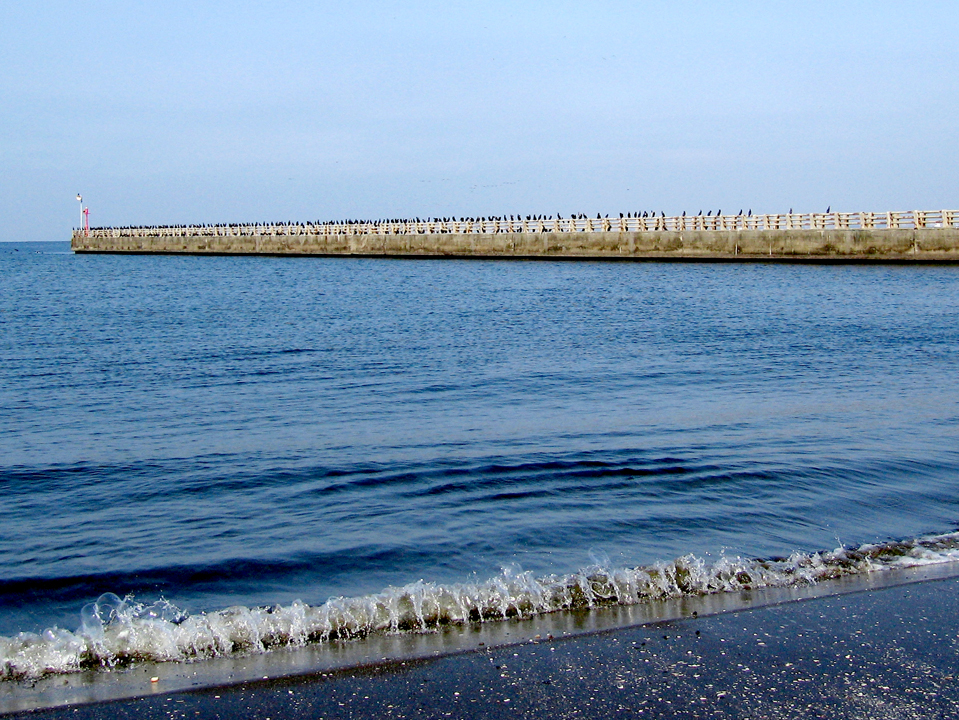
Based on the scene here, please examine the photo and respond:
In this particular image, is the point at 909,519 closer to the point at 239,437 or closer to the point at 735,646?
the point at 735,646

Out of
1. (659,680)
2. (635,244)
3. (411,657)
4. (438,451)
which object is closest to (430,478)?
(438,451)

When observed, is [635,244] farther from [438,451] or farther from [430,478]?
[430,478]

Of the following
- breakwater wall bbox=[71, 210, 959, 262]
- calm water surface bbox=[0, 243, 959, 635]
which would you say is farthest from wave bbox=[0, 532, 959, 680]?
breakwater wall bbox=[71, 210, 959, 262]

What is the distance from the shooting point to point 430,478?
30.7 feet

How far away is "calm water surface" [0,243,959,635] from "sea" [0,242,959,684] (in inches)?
1.7

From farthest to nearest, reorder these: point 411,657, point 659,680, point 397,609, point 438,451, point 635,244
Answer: point 635,244
point 438,451
point 397,609
point 411,657
point 659,680

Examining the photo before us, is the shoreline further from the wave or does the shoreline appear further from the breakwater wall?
the breakwater wall

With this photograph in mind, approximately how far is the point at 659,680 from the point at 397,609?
1715 millimetres

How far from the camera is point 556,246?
6306cm

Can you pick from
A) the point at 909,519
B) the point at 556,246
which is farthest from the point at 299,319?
the point at 556,246

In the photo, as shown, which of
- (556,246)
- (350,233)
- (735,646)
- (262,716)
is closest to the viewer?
(262,716)

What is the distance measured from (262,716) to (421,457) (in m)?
6.08

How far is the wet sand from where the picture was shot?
13.7 ft

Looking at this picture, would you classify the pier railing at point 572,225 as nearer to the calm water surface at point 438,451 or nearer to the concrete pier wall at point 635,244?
the concrete pier wall at point 635,244
